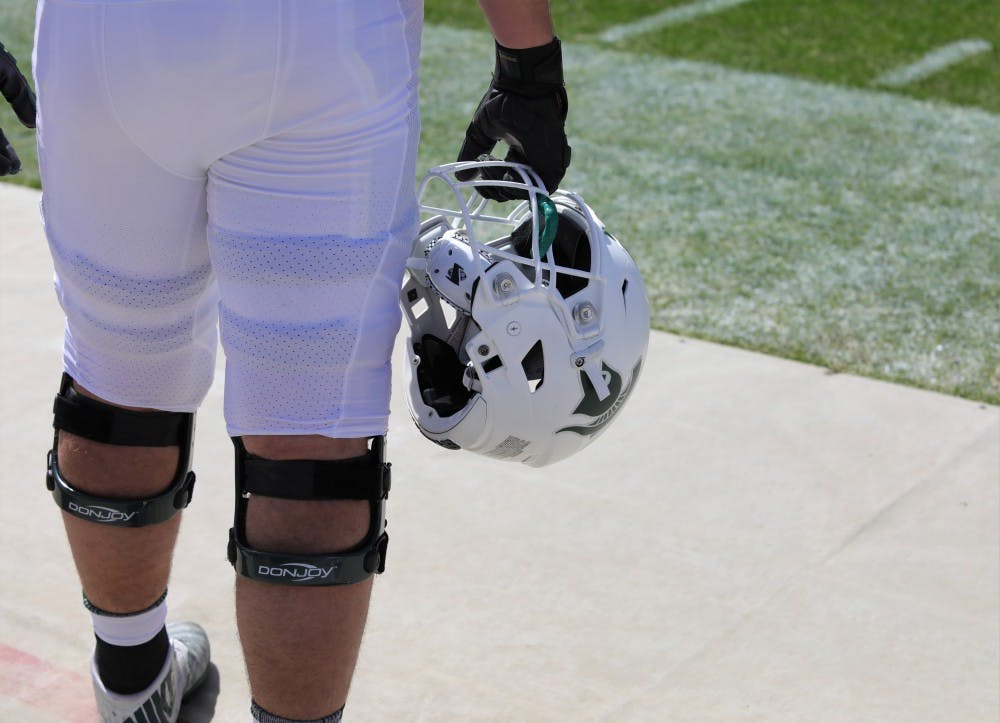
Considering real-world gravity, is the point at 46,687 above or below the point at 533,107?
below

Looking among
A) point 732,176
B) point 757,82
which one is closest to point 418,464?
point 732,176

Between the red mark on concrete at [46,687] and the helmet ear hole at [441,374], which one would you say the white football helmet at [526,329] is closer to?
the helmet ear hole at [441,374]

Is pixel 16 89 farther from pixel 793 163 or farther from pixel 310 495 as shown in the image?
pixel 793 163

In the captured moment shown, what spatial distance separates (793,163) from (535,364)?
3.32 meters

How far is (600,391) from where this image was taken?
1.96 metres

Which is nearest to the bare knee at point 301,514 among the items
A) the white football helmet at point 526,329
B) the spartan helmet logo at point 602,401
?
the white football helmet at point 526,329

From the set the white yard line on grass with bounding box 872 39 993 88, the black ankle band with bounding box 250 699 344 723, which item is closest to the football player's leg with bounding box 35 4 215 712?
the black ankle band with bounding box 250 699 344 723

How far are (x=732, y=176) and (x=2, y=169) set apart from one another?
124 inches

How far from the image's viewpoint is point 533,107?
6.50 ft

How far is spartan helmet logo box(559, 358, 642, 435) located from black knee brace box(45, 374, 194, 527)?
0.60 m

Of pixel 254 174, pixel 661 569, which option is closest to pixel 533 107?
pixel 254 174

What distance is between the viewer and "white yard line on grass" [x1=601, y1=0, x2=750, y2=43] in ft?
22.1

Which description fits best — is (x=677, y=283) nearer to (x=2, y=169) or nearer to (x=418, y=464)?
(x=418, y=464)

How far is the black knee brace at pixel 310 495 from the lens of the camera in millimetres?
1834
